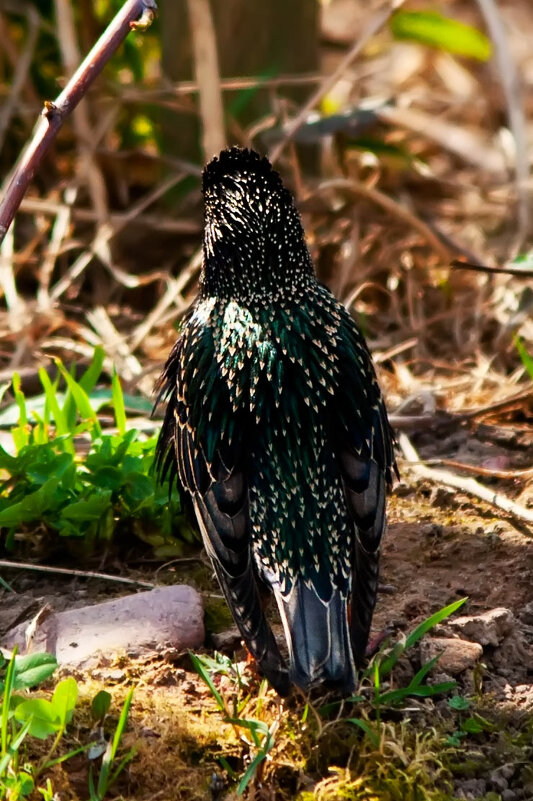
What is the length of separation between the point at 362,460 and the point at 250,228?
72cm

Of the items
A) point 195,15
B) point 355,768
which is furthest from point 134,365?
point 355,768

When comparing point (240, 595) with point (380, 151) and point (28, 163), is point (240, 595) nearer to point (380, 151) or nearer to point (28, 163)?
point (28, 163)

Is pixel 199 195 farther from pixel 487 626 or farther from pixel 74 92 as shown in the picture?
pixel 487 626

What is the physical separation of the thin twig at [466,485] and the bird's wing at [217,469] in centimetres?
97

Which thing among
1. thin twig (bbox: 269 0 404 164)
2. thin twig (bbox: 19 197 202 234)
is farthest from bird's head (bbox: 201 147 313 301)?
thin twig (bbox: 19 197 202 234)

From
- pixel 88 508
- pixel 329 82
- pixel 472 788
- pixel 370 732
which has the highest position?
pixel 329 82

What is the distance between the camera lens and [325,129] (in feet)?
17.1

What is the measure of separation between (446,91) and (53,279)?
4161 millimetres

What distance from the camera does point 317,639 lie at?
275 cm

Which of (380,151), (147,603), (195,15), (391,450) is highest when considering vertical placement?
(195,15)

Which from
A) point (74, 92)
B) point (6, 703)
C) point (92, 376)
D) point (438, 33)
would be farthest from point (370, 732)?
point (438, 33)

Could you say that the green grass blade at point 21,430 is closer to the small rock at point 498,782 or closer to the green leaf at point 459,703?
the green leaf at point 459,703

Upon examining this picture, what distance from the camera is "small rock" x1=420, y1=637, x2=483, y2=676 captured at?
299cm

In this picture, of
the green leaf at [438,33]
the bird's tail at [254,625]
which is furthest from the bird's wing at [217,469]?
the green leaf at [438,33]
